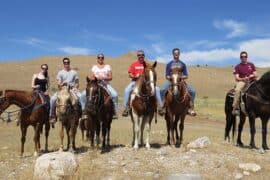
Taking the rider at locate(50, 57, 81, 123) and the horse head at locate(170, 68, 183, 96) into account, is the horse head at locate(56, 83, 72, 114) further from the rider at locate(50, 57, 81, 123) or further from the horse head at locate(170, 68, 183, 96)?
the horse head at locate(170, 68, 183, 96)

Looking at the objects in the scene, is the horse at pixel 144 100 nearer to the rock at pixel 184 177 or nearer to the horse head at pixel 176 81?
the horse head at pixel 176 81

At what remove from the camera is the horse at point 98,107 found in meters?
14.5

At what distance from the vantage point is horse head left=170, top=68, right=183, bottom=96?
14734mm

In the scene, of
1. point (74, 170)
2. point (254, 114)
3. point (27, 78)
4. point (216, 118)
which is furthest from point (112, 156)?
point (27, 78)

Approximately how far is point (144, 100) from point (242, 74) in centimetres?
396

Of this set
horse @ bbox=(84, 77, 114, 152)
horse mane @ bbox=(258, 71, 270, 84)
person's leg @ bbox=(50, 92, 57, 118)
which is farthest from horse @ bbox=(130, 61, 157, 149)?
horse mane @ bbox=(258, 71, 270, 84)

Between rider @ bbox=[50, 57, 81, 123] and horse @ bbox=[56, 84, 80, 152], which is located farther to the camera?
rider @ bbox=[50, 57, 81, 123]

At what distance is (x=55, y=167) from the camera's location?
12320mm

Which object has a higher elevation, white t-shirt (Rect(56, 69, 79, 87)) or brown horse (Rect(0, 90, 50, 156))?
white t-shirt (Rect(56, 69, 79, 87))

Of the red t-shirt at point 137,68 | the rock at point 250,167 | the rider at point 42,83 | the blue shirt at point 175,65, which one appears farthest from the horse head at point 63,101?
the rock at point 250,167

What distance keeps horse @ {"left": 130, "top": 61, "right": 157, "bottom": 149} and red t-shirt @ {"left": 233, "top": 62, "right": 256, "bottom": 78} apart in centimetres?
349

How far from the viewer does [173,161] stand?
44.3 feet

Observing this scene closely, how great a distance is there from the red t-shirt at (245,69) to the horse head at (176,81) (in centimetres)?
271

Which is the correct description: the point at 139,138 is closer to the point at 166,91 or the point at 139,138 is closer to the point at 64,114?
the point at 166,91
